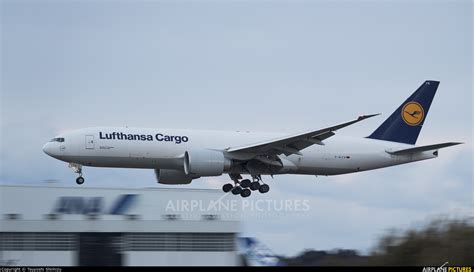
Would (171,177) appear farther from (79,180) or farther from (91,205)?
(91,205)

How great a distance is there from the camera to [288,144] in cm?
4072

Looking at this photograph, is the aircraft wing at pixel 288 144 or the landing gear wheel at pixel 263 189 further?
the landing gear wheel at pixel 263 189

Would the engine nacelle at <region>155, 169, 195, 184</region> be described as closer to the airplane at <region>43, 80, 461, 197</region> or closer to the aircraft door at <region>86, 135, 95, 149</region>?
the airplane at <region>43, 80, 461, 197</region>

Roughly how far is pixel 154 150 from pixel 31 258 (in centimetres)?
725

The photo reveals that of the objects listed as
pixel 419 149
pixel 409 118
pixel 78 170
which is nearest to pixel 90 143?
pixel 78 170

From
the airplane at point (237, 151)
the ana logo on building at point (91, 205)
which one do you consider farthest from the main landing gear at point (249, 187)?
the ana logo on building at point (91, 205)

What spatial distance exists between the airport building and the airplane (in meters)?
2.15

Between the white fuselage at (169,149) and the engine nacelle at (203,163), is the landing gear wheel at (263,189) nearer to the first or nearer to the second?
the white fuselage at (169,149)

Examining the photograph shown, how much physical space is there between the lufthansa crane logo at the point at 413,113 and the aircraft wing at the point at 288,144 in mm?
6827

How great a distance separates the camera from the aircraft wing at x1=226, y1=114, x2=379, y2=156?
130 feet

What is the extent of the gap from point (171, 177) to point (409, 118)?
11.8 m

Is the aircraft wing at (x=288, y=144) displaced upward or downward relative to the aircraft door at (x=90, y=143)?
downward

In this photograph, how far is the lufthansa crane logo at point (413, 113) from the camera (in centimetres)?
4610

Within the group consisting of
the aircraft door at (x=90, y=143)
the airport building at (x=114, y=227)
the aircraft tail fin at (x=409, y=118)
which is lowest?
the airport building at (x=114, y=227)
